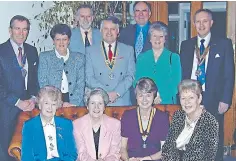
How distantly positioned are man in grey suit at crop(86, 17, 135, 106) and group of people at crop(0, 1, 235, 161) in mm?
10

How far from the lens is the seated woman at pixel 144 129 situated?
15.1 ft

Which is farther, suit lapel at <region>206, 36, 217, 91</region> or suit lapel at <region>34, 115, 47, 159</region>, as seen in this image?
suit lapel at <region>206, 36, 217, 91</region>

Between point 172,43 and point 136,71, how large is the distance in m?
1.81

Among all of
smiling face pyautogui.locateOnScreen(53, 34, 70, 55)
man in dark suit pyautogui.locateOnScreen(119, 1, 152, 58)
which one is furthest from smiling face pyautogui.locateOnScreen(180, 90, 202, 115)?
smiling face pyautogui.locateOnScreen(53, 34, 70, 55)

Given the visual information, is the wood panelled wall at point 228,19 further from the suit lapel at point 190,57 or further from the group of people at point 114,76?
the suit lapel at point 190,57

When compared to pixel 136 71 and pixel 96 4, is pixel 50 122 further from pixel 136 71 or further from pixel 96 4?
pixel 96 4

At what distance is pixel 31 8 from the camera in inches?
259

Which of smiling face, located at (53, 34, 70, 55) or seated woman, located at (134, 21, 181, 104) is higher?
smiling face, located at (53, 34, 70, 55)

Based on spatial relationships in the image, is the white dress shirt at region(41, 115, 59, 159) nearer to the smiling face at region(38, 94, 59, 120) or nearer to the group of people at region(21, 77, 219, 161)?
the group of people at region(21, 77, 219, 161)

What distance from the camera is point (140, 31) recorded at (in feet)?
18.1

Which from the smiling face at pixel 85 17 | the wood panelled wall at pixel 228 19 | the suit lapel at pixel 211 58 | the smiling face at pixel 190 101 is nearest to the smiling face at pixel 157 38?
the suit lapel at pixel 211 58

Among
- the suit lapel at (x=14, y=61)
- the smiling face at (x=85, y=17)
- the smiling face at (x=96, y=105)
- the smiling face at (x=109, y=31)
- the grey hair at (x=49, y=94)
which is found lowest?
the smiling face at (x=96, y=105)

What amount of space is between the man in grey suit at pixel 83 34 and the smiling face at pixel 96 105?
102 cm

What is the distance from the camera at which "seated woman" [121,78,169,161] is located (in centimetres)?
461
